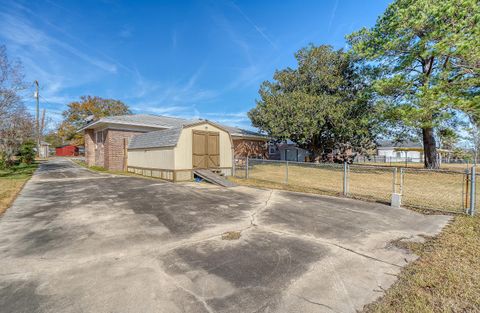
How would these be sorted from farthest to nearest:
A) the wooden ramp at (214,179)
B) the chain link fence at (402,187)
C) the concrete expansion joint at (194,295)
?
the wooden ramp at (214,179) → the chain link fence at (402,187) → the concrete expansion joint at (194,295)

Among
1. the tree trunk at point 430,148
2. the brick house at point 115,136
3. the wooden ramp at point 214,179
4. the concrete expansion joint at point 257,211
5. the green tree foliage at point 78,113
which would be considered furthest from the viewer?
the green tree foliage at point 78,113

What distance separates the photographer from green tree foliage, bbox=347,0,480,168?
40.8 ft

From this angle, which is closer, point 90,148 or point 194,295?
point 194,295

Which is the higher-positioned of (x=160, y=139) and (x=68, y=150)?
(x=160, y=139)

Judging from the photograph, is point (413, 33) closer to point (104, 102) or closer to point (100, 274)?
point (100, 274)

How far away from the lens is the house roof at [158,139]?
1267cm

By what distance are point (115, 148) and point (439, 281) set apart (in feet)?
62.3

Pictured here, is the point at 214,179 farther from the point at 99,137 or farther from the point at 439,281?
the point at 99,137

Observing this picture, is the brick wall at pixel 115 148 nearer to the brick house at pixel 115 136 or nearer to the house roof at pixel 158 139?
the brick house at pixel 115 136

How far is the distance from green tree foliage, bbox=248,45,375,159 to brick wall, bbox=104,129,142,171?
11.5 metres

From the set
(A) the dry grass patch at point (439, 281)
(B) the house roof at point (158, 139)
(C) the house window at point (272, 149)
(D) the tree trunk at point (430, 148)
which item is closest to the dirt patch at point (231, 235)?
(A) the dry grass patch at point (439, 281)

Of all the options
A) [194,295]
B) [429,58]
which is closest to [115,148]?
[194,295]

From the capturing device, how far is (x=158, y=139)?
14047mm

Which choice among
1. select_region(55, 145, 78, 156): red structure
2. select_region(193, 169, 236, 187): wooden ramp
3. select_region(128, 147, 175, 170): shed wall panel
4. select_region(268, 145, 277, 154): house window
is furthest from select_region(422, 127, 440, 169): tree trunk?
select_region(55, 145, 78, 156): red structure
